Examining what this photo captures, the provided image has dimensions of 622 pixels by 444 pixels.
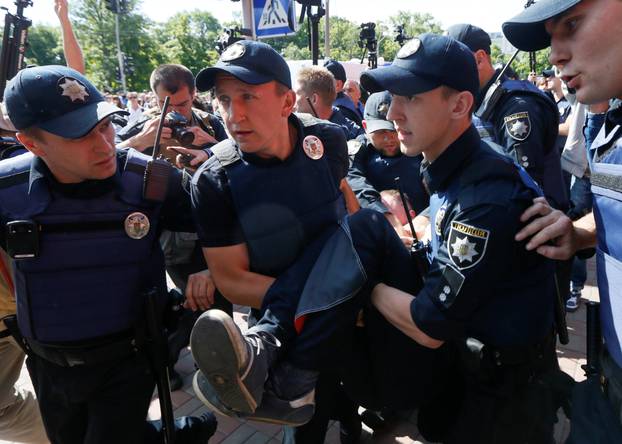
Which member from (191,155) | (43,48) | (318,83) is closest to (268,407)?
(191,155)

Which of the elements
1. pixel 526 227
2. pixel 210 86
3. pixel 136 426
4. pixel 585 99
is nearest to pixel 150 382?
pixel 136 426

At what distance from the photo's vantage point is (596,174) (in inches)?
50.4

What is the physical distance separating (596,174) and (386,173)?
1887mm

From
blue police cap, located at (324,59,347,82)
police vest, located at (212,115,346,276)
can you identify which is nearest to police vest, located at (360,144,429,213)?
police vest, located at (212,115,346,276)

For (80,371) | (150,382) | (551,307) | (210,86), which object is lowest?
(150,382)

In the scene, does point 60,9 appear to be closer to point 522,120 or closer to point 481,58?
point 481,58

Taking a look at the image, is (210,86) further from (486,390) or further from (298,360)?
(486,390)

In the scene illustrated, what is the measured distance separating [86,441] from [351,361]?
1198 millimetres

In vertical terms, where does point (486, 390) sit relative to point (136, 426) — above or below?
above

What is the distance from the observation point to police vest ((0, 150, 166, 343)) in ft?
5.48

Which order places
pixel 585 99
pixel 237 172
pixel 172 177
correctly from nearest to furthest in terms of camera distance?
pixel 585 99, pixel 237 172, pixel 172 177

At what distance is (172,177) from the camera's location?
1978mm

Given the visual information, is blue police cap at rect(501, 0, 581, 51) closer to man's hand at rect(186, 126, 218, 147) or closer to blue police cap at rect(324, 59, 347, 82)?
man's hand at rect(186, 126, 218, 147)

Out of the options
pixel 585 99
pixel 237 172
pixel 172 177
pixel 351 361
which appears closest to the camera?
pixel 585 99
